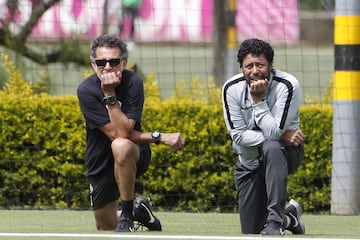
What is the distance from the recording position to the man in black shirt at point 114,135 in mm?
8555

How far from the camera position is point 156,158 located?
11281 mm

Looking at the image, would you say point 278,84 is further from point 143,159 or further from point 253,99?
point 143,159

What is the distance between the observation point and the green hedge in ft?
36.8

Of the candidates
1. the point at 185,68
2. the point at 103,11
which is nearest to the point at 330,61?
the point at 185,68

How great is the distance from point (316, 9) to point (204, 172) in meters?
10.0

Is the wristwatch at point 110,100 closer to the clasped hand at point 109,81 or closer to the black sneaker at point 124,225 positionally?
the clasped hand at point 109,81

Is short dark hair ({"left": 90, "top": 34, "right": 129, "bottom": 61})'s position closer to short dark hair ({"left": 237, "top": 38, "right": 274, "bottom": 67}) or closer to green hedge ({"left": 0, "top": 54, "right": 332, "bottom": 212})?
short dark hair ({"left": 237, "top": 38, "right": 274, "bottom": 67})

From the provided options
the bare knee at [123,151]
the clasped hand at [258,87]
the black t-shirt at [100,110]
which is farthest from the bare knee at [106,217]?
the clasped hand at [258,87]

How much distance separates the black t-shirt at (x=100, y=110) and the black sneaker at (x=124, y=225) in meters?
0.51

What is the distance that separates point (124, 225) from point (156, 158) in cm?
274

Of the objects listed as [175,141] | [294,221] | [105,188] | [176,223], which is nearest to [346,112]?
[176,223]

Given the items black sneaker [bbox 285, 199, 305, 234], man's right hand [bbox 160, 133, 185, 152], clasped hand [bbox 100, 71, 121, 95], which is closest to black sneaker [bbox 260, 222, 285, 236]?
black sneaker [bbox 285, 199, 305, 234]

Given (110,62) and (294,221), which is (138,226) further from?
(110,62)

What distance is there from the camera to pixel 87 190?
37.1 ft
